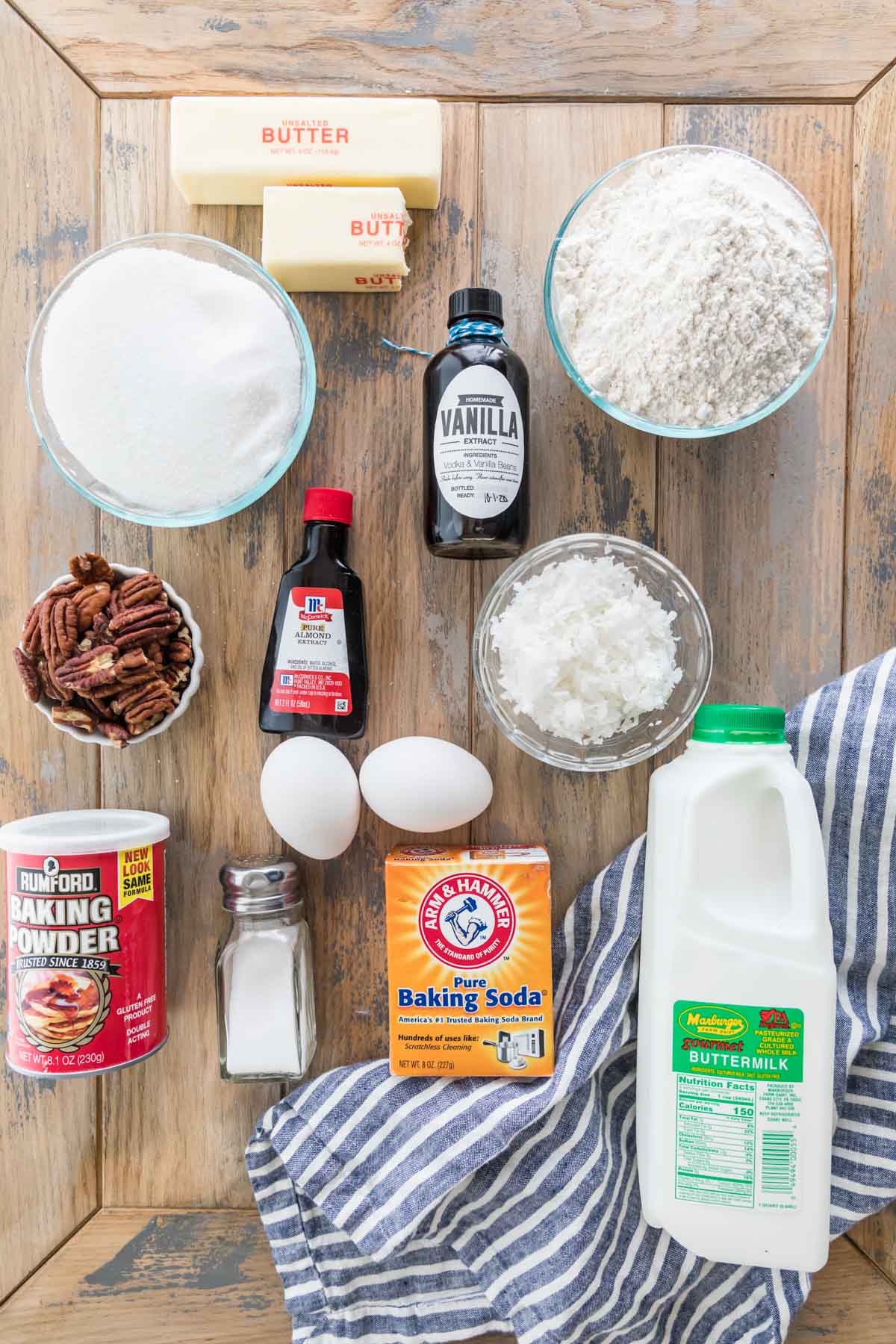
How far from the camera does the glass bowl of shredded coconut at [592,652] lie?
28.3 inches

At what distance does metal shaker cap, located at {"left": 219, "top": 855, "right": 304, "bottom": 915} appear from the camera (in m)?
0.74

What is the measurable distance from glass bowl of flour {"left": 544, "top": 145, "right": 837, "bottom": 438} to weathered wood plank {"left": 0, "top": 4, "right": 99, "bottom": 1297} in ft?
1.56

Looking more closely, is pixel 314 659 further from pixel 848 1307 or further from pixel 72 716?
pixel 848 1307

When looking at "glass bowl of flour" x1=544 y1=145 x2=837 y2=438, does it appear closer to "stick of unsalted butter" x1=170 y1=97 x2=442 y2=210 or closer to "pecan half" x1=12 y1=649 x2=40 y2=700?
"stick of unsalted butter" x1=170 y1=97 x2=442 y2=210

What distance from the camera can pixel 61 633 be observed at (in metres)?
0.71

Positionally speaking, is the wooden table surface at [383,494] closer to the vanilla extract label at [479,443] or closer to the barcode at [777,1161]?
the vanilla extract label at [479,443]

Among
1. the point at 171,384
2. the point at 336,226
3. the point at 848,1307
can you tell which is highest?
the point at 336,226

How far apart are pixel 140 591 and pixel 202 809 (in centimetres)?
22

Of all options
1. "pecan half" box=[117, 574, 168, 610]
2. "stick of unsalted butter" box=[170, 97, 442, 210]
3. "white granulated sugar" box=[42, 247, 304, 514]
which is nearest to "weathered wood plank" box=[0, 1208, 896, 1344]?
"pecan half" box=[117, 574, 168, 610]

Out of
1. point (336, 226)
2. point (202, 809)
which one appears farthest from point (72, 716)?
point (336, 226)

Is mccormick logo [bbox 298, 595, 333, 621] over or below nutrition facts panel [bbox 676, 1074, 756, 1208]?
over

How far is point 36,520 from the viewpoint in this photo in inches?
32.1

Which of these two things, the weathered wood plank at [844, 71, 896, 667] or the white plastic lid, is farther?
the weathered wood plank at [844, 71, 896, 667]

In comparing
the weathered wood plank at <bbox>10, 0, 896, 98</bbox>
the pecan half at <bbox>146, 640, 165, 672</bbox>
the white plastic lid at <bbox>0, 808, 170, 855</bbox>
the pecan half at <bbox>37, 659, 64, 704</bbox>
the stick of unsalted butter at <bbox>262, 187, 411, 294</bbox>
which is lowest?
the white plastic lid at <bbox>0, 808, 170, 855</bbox>
